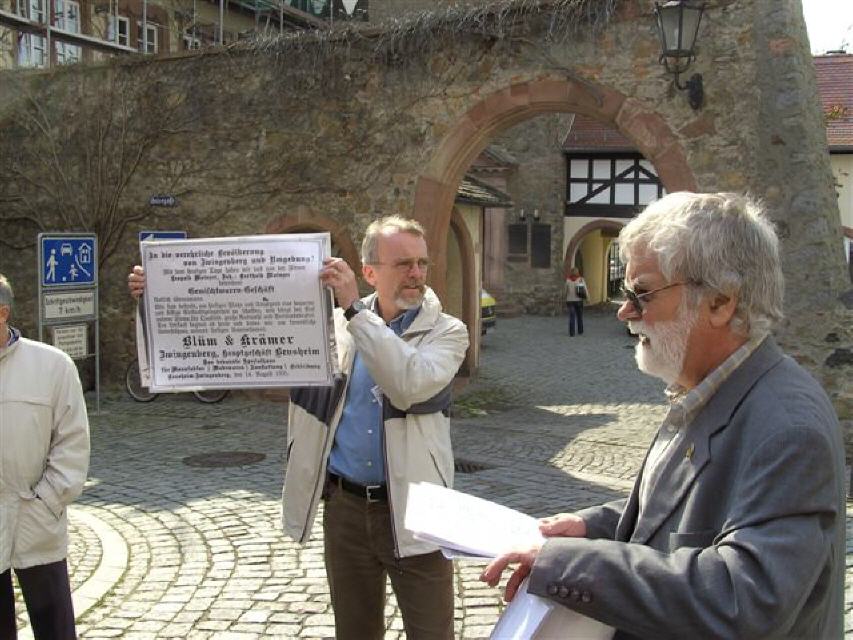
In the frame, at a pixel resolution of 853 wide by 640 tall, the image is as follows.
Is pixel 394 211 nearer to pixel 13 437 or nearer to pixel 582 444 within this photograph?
pixel 582 444

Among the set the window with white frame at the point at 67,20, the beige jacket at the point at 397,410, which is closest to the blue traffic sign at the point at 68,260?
the beige jacket at the point at 397,410

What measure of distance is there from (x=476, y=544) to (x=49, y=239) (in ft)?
32.4

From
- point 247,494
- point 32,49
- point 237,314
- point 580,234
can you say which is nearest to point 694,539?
point 237,314

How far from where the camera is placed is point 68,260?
11.0m

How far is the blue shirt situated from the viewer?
3098 mm

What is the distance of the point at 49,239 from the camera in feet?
34.9

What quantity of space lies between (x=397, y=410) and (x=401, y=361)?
27cm

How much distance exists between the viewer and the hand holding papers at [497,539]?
5.64 feet

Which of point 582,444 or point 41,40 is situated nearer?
point 582,444

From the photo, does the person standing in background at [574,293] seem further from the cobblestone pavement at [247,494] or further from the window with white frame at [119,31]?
the window with white frame at [119,31]

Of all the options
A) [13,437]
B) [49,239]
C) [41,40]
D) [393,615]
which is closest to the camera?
[13,437]

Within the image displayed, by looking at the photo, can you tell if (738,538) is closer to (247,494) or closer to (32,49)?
(247,494)

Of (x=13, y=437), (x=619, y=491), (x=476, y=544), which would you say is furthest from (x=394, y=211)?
(x=476, y=544)

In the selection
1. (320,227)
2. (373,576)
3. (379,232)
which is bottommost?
(373,576)
